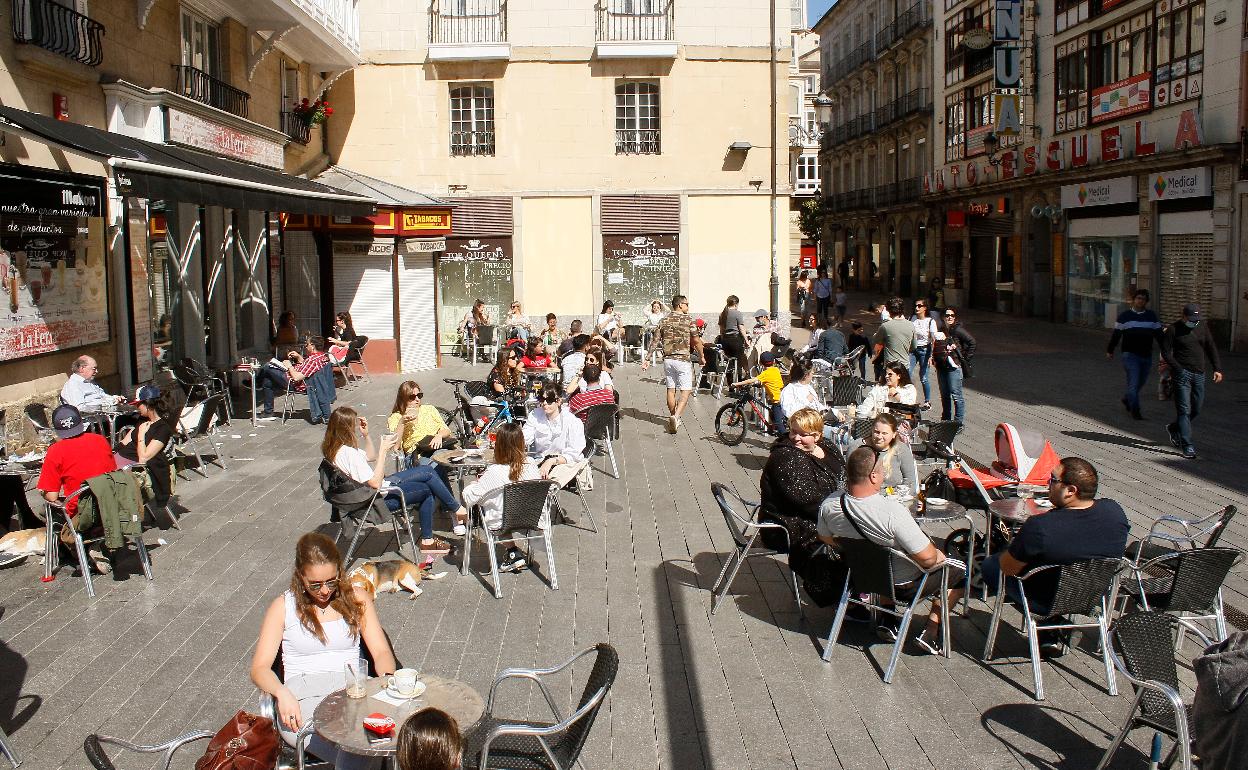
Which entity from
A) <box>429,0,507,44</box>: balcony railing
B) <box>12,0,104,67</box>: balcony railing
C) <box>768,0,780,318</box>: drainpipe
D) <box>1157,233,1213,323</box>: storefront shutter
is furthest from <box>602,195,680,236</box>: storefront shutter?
<box>12,0,104,67</box>: balcony railing

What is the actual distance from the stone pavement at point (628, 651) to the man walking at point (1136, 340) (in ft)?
11.7

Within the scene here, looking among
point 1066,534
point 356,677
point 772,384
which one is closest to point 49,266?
point 772,384

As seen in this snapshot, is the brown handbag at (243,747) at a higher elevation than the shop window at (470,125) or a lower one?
lower

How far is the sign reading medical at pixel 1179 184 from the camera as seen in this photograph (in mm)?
25172

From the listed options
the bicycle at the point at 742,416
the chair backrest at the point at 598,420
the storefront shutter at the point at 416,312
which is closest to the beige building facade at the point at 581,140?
the storefront shutter at the point at 416,312

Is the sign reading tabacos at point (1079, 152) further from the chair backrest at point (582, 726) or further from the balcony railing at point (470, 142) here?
the chair backrest at point (582, 726)

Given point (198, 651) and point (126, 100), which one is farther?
point (126, 100)

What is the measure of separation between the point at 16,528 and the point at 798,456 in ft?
20.0

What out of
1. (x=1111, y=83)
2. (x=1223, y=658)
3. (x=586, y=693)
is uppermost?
(x=1111, y=83)

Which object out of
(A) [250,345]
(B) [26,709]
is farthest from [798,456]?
(A) [250,345]

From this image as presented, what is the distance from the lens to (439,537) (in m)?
9.70

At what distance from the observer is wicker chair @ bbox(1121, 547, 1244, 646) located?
628cm

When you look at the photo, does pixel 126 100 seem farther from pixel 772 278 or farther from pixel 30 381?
pixel 772 278

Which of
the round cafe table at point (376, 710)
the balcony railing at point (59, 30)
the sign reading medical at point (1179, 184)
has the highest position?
the balcony railing at point (59, 30)
